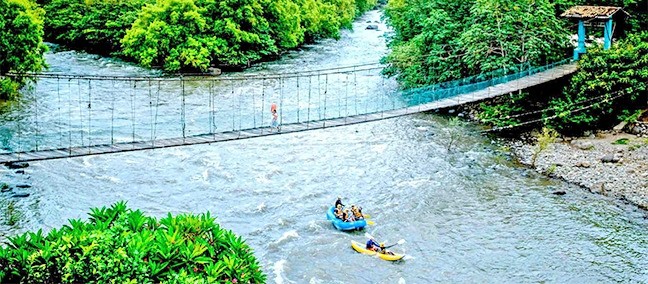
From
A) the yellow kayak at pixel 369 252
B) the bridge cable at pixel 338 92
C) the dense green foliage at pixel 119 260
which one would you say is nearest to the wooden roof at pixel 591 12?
the bridge cable at pixel 338 92

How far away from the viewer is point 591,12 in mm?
28781

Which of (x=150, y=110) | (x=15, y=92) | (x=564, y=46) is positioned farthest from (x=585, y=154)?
(x=15, y=92)

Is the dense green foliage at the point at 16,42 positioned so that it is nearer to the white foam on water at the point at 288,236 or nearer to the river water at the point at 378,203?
the river water at the point at 378,203

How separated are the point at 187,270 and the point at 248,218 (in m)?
9.89

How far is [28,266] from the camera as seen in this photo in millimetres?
11234

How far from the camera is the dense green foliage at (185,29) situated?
39.9 metres

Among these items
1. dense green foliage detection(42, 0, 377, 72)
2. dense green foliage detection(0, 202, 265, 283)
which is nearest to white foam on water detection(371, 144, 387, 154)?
dense green foliage detection(42, 0, 377, 72)

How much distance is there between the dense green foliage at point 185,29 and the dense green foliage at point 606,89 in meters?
18.9

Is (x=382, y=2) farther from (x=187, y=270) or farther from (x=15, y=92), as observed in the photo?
(x=187, y=270)

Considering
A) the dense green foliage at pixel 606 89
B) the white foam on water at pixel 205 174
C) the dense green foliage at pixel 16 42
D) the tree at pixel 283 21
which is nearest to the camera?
the white foam on water at pixel 205 174

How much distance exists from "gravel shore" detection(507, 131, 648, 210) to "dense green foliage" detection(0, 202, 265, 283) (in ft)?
49.2

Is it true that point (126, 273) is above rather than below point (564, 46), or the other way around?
below

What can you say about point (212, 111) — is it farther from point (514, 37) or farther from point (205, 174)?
point (514, 37)

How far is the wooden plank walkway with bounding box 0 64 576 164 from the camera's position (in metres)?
19.7
